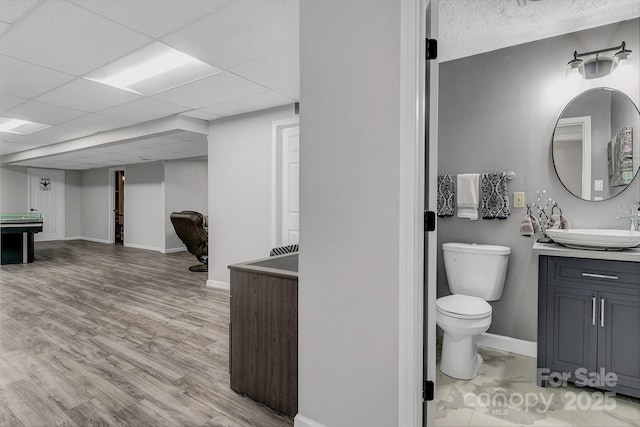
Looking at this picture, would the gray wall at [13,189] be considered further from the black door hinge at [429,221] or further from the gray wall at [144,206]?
the black door hinge at [429,221]

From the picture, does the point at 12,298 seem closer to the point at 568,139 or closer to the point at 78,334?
the point at 78,334

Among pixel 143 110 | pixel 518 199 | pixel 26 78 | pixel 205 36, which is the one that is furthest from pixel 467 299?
pixel 26 78

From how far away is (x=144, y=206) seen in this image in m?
8.20

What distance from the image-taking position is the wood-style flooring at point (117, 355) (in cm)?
178

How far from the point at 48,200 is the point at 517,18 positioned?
38.0ft

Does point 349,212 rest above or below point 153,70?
below

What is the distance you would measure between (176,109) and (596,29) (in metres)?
3.96

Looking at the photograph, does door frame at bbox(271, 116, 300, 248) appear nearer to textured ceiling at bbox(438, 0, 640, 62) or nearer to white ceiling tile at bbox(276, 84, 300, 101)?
white ceiling tile at bbox(276, 84, 300, 101)

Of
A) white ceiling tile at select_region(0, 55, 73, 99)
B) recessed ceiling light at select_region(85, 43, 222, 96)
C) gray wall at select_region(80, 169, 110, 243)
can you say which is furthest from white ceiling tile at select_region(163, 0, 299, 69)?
gray wall at select_region(80, 169, 110, 243)

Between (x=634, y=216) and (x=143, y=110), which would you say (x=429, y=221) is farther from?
(x=143, y=110)

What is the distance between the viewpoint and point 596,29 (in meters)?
2.33

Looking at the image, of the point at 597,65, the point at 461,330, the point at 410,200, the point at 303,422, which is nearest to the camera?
the point at 410,200

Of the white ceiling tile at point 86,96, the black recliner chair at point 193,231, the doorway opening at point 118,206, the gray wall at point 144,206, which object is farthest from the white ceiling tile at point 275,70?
the doorway opening at point 118,206

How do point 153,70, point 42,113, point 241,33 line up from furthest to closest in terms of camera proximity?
point 42,113
point 153,70
point 241,33
